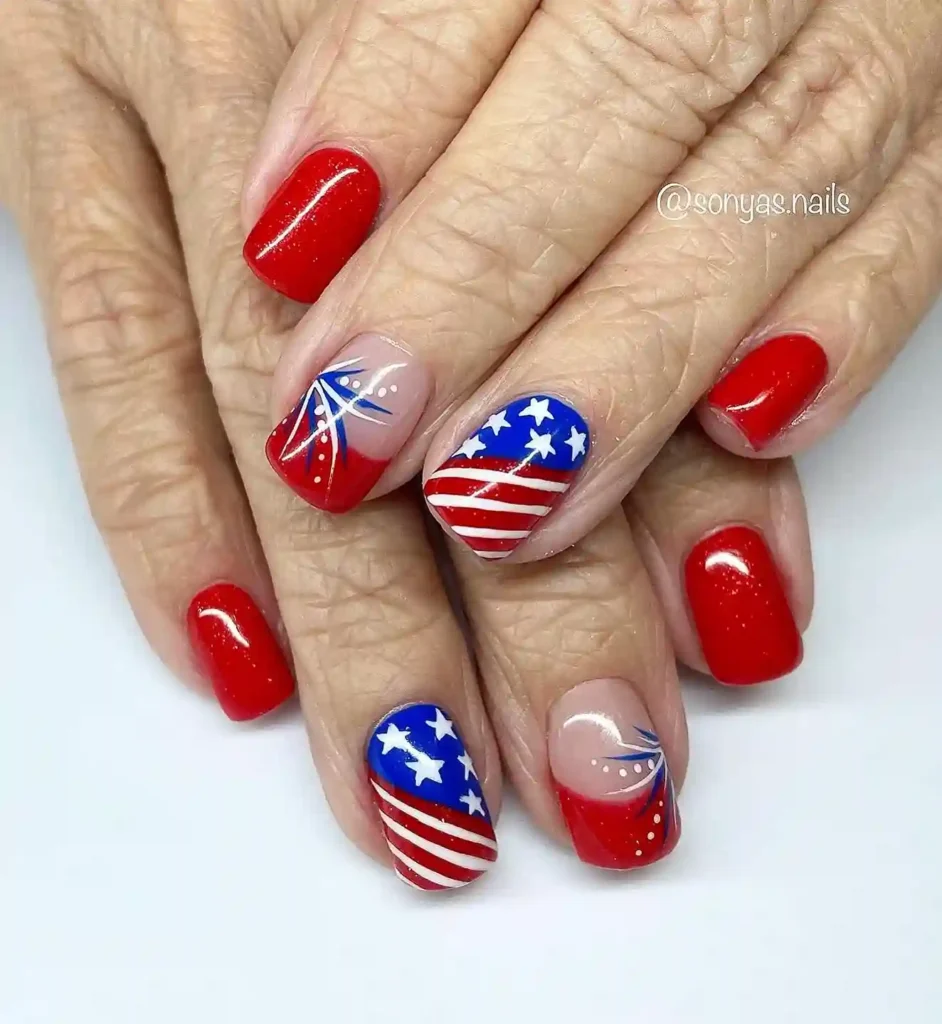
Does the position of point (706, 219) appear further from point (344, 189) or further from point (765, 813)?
point (765, 813)

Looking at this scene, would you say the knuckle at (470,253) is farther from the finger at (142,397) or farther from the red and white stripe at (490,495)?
the finger at (142,397)

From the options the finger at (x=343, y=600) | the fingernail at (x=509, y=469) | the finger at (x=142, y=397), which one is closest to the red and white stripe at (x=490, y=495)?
the fingernail at (x=509, y=469)

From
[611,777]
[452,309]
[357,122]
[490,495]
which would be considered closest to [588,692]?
[611,777]

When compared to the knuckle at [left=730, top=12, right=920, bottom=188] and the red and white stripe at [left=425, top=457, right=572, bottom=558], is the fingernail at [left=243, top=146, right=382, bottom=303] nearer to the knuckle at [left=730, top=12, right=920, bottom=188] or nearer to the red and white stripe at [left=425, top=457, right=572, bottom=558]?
the red and white stripe at [left=425, top=457, right=572, bottom=558]

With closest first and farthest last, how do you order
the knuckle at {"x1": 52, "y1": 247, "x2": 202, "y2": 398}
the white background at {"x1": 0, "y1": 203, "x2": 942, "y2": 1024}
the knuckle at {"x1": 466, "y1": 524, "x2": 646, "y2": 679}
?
the white background at {"x1": 0, "y1": 203, "x2": 942, "y2": 1024}, the knuckle at {"x1": 466, "y1": 524, "x2": 646, "y2": 679}, the knuckle at {"x1": 52, "y1": 247, "x2": 202, "y2": 398}

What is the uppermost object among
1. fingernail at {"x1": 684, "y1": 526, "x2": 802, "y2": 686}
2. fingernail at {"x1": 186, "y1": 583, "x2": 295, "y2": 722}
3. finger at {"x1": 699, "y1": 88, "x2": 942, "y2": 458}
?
finger at {"x1": 699, "y1": 88, "x2": 942, "y2": 458}

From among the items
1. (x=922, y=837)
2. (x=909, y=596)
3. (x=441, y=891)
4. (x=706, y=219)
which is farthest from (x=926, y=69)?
(x=441, y=891)

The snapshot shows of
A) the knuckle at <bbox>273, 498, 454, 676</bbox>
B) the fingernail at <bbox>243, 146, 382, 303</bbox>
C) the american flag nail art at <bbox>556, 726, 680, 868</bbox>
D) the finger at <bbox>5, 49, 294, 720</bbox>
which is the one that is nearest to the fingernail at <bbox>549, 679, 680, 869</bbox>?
the american flag nail art at <bbox>556, 726, 680, 868</bbox>
